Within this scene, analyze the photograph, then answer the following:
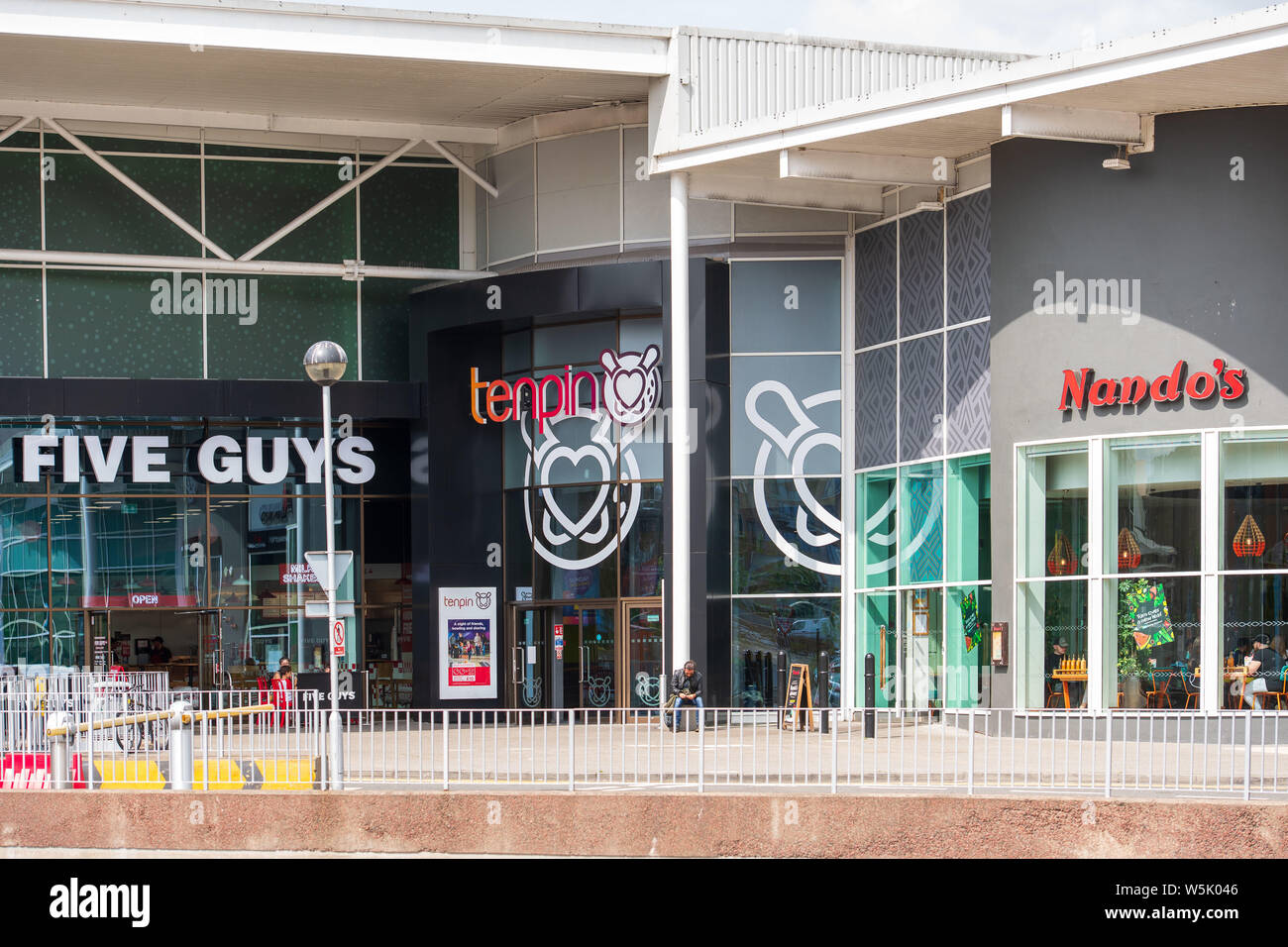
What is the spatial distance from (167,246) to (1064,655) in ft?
58.8

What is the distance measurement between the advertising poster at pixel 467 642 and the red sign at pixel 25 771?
13111 mm

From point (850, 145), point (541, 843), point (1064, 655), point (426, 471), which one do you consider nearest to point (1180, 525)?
point (1064, 655)

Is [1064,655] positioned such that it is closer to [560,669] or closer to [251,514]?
[560,669]

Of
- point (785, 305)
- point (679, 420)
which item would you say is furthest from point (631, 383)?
point (785, 305)

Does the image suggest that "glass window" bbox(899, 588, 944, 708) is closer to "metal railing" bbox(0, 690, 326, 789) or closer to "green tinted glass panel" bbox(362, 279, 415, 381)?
"green tinted glass panel" bbox(362, 279, 415, 381)

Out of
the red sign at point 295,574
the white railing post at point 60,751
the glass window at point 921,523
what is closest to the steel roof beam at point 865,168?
the glass window at point 921,523

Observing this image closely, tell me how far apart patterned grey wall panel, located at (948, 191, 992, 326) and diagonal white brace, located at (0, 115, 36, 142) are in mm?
16430

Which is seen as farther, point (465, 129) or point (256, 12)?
A: point (465, 129)

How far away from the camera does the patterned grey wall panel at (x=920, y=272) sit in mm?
28469

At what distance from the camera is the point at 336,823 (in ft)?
57.9

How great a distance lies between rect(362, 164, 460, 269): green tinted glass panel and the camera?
3397 cm

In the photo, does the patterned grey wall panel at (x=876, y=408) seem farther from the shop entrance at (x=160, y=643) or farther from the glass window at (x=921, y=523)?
the shop entrance at (x=160, y=643)

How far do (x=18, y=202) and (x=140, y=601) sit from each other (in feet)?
25.4

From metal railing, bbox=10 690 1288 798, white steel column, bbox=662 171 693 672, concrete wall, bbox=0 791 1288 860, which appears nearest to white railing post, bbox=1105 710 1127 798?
metal railing, bbox=10 690 1288 798
